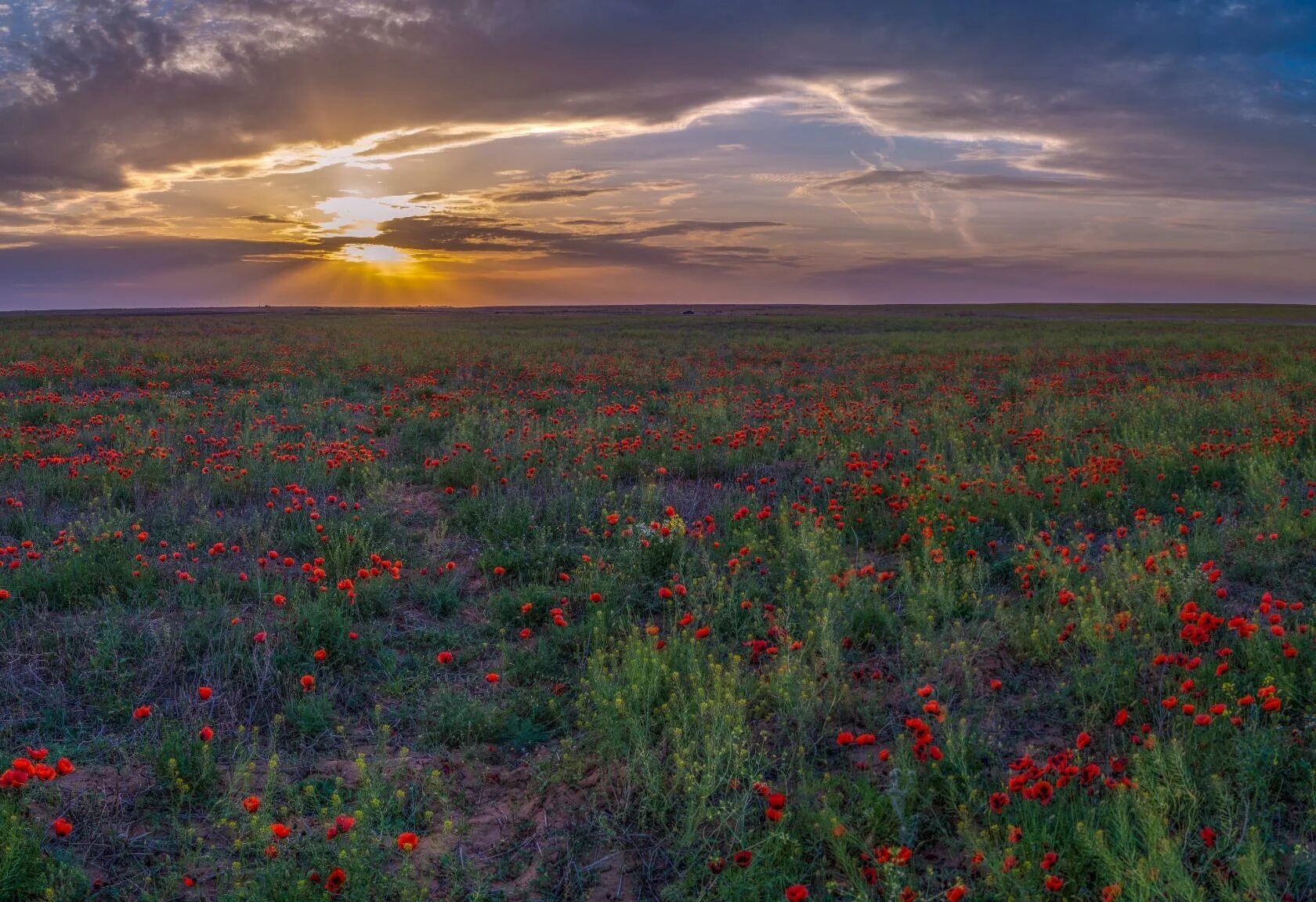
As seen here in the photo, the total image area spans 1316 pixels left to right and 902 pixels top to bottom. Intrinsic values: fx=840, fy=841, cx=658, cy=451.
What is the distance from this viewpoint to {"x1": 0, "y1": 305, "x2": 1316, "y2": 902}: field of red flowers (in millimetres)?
3031

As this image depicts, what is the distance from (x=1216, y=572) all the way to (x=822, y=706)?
2226 millimetres

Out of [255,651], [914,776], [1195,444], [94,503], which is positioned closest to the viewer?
[914,776]

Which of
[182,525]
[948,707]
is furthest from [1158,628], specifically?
[182,525]

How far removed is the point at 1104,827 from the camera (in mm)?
3002

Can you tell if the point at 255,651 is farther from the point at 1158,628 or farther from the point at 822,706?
the point at 1158,628

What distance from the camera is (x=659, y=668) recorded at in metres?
3.94

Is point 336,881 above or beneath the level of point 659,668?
beneath

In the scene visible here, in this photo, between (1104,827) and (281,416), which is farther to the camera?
(281,416)

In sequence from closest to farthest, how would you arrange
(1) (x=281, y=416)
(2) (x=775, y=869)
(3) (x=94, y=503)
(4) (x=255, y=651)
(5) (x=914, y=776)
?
(2) (x=775, y=869), (5) (x=914, y=776), (4) (x=255, y=651), (3) (x=94, y=503), (1) (x=281, y=416)

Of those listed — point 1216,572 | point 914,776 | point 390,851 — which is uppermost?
point 1216,572

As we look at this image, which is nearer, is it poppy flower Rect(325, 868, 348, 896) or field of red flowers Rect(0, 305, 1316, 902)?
poppy flower Rect(325, 868, 348, 896)

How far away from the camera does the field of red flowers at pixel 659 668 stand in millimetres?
3031

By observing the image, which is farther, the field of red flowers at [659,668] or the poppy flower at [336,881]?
the field of red flowers at [659,668]

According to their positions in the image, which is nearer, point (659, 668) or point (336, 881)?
point (336, 881)
